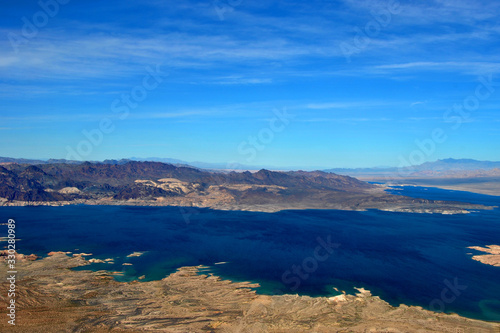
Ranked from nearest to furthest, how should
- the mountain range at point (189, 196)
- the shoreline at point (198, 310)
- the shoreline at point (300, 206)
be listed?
1. the shoreline at point (198, 310)
2. the shoreline at point (300, 206)
3. the mountain range at point (189, 196)

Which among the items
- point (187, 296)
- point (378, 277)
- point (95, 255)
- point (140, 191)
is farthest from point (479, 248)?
point (140, 191)

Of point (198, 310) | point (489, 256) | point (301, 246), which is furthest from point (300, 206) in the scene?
point (198, 310)

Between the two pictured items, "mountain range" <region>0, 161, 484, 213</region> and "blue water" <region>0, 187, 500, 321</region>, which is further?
"mountain range" <region>0, 161, 484, 213</region>

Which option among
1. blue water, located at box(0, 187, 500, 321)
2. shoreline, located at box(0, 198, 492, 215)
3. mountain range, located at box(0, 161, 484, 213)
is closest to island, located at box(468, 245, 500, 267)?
blue water, located at box(0, 187, 500, 321)

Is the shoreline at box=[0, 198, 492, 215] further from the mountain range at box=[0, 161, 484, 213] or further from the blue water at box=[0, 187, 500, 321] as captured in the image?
the blue water at box=[0, 187, 500, 321]

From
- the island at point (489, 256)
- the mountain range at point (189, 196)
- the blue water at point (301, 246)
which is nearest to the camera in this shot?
the blue water at point (301, 246)

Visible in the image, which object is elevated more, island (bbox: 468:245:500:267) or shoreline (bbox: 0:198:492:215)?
shoreline (bbox: 0:198:492:215)

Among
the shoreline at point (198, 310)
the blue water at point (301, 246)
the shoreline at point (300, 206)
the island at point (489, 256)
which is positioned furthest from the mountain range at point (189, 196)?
the shoreline at point (198, 310)

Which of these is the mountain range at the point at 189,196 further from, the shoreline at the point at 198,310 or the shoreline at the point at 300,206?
the shoreline at the point at 198,310

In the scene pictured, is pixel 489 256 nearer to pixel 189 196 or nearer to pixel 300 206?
pixel 300 206

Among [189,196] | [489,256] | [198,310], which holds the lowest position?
[489,256]
